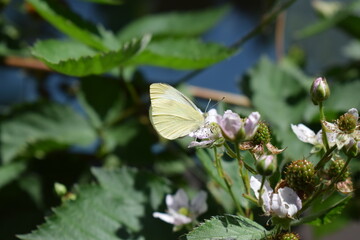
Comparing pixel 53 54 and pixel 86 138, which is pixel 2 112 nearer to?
pixel 86 138

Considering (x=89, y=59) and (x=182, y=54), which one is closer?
(x=89, y=59)

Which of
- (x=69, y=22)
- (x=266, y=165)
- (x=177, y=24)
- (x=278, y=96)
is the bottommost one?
(x=278, y=96)

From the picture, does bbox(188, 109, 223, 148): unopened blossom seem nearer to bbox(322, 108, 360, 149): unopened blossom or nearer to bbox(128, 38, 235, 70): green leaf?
bbox(322, 108, 360, 149): unopened blossom

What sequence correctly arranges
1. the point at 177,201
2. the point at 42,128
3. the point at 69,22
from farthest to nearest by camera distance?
1. the point at 42,128
2. the point at 69,22
3. the point at 177,201

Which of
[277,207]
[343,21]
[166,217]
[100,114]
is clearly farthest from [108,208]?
[343,21]

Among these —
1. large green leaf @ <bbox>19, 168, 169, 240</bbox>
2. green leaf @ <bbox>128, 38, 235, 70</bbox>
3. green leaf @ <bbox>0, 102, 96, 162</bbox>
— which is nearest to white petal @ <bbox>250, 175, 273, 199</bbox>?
large green leaf @ <bbox>19, 168, 169, 240</bbox>

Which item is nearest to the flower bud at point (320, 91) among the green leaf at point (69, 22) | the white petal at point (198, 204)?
the white petal at point (198, 204)

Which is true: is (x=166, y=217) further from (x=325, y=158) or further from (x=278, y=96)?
(x=278, y=96)
